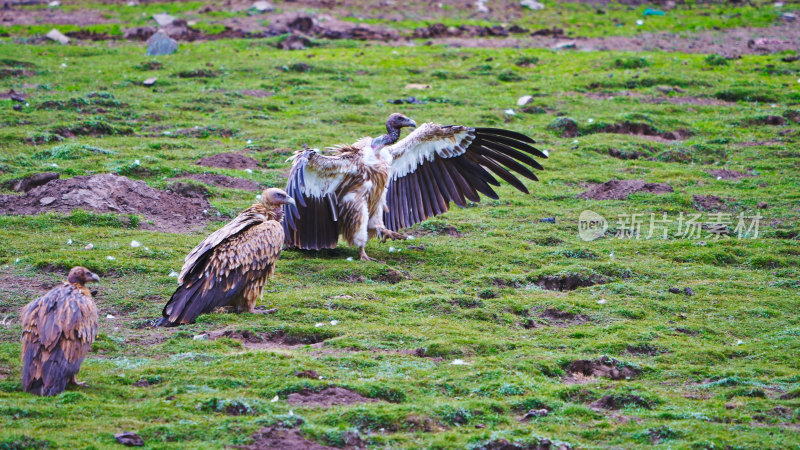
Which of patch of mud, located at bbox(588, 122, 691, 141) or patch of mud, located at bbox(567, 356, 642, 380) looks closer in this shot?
patch of mud, located at bbox(567, 356, 642, 380)

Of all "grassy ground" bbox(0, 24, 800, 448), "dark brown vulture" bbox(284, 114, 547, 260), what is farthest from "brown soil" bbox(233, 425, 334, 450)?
"dark brown vulture" bbox(284, 114, 547, 260)

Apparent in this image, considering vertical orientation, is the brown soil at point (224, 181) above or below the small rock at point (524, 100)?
below

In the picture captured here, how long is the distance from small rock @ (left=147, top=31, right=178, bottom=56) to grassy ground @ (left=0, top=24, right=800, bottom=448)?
1.77 meters

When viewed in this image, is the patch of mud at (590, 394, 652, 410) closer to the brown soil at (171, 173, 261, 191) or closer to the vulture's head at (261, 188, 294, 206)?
the vulture's head at (261, 188, 294, 206)

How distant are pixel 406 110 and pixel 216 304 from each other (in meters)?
9.94

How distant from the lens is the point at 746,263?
10438 mm

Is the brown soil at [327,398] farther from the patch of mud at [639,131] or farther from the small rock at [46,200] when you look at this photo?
the patch of mud at [639,131]

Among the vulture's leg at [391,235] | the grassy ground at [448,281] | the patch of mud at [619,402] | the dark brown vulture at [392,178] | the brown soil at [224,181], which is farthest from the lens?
the brown soil at [224,181]

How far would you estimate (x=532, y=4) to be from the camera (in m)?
30.0

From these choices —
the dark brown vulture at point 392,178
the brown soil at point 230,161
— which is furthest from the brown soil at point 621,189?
the brown soil at point 230,161

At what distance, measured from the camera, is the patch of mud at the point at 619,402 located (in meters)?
6.39

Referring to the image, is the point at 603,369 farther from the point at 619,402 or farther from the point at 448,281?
the point at 448,281

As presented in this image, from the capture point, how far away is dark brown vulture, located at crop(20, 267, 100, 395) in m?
6.00

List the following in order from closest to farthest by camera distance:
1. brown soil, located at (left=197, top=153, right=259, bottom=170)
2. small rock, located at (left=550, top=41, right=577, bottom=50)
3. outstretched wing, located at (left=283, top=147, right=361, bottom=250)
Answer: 1. outstretched wing, located at (left=283, top=147, right=361, bottom=250)
2. brown soil, located at (left=197, top=153, right=259, bottom=170)
3. small rock, located at (left=550, top=41, right=577, bottom=50)
